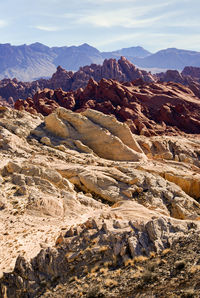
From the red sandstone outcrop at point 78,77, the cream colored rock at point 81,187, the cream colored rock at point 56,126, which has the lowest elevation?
the cream colored rock at point 81,187

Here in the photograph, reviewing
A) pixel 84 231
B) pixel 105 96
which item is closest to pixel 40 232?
pixel 84 231

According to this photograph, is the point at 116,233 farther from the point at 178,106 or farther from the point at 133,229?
the point at 178,106

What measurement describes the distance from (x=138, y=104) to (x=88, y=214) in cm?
7398

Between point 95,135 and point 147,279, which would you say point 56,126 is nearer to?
point 95,135

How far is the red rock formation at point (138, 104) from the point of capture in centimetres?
8494

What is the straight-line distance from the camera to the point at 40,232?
58.2 feet

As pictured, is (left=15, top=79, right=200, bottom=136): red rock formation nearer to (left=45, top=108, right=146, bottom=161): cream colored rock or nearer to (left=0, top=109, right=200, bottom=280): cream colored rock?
(left=45, top=108, right=146, bottom=161): cream colored rock

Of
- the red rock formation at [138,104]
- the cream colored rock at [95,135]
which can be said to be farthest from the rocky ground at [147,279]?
the red rock formation at [138,104]

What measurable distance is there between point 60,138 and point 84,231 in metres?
20.9

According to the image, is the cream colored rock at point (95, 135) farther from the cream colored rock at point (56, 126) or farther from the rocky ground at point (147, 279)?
the rocky ground at point (147, 279)

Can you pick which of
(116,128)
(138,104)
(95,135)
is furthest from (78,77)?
(95,135)

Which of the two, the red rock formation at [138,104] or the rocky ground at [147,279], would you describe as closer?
the rocky ground at [147,279]

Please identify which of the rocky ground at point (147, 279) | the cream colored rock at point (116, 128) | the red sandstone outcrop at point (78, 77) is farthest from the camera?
the red sandstone outcrop at point (78, 77)

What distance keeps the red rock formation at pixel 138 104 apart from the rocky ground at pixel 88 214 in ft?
151
